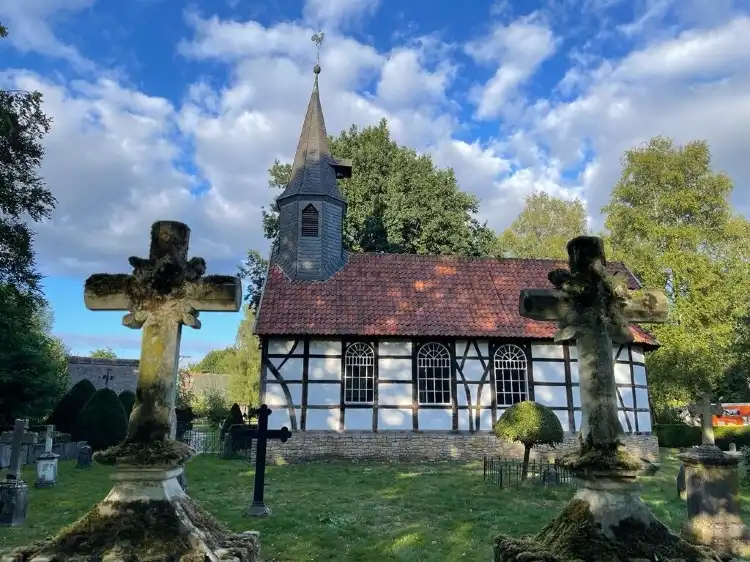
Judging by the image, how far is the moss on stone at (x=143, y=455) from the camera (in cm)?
440

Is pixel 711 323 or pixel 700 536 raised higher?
pixel 711 323

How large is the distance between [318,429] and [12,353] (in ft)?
34.8

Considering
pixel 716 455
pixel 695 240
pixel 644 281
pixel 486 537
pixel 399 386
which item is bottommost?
pixel 486 537

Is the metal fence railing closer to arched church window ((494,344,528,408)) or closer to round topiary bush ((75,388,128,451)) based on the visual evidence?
arched church window ((494,344,528,408))

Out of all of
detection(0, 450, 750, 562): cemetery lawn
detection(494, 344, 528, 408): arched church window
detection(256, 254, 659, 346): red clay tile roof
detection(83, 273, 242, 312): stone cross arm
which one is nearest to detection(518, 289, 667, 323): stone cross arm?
detection(83, 273, 242, 312): stone cross arm

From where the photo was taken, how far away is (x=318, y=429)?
17172mm

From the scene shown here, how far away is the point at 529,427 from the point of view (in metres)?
12.9

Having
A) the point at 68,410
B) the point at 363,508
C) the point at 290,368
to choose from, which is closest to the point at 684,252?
the point at 290,368

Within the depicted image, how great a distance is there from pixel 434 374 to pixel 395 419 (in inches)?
80.0

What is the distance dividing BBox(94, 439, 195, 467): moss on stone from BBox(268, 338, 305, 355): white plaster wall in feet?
42.7

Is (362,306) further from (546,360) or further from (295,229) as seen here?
(546,360)

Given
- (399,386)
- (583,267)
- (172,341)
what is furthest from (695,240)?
(172,341)

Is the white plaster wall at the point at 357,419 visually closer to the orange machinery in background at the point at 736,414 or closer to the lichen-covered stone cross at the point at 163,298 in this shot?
the lichen-covered stone cross at the point at 163,298

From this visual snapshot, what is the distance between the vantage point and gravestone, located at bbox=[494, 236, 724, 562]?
4020mm
